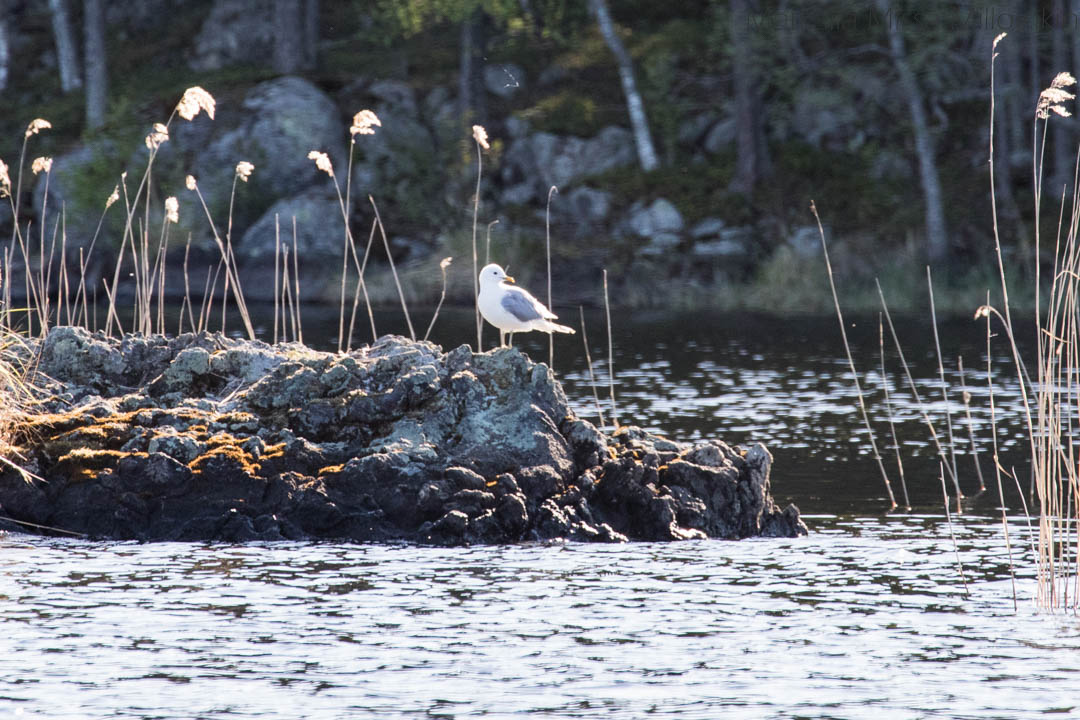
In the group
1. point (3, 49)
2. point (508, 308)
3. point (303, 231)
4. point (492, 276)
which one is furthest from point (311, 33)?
point (508, 308)

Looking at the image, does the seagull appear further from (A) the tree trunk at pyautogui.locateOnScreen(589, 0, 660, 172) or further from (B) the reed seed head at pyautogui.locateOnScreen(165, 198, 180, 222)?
(A) the tree trunk at pyautogui.locateOnScreen(589, 0, 660, 172)

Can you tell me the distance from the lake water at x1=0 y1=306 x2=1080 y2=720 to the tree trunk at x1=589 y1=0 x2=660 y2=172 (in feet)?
82.1

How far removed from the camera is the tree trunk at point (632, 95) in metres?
36.1

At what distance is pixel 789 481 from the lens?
12.9 m

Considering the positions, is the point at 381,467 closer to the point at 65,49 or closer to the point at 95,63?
the point at 95,63

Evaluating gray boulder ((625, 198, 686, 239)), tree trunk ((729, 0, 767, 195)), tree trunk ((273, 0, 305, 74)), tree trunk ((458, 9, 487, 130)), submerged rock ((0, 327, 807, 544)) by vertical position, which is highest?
tree trunk ((273, 0, 305, 74))

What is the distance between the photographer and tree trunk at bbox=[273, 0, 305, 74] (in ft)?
128

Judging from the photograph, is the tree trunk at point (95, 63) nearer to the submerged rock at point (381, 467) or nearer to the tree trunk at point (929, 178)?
the tree trunk at point (929, 178)

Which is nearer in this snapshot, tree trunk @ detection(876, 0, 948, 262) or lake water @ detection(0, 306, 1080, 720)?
lake water @ detection(0, 306, 1080, 720)

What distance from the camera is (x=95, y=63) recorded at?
39.7 m

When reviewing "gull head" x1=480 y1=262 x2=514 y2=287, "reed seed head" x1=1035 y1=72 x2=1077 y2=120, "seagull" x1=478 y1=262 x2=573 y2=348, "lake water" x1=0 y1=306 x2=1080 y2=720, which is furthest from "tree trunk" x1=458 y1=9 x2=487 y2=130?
"reed seed head" x1=1035 y1=72 x2=1077 y2=120

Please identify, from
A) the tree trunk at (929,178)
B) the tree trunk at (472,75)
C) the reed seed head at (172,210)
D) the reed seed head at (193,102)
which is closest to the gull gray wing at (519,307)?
the reed seed head at (193,102)

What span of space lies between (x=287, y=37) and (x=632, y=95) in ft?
30.0

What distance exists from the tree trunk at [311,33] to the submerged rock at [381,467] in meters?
32.0
